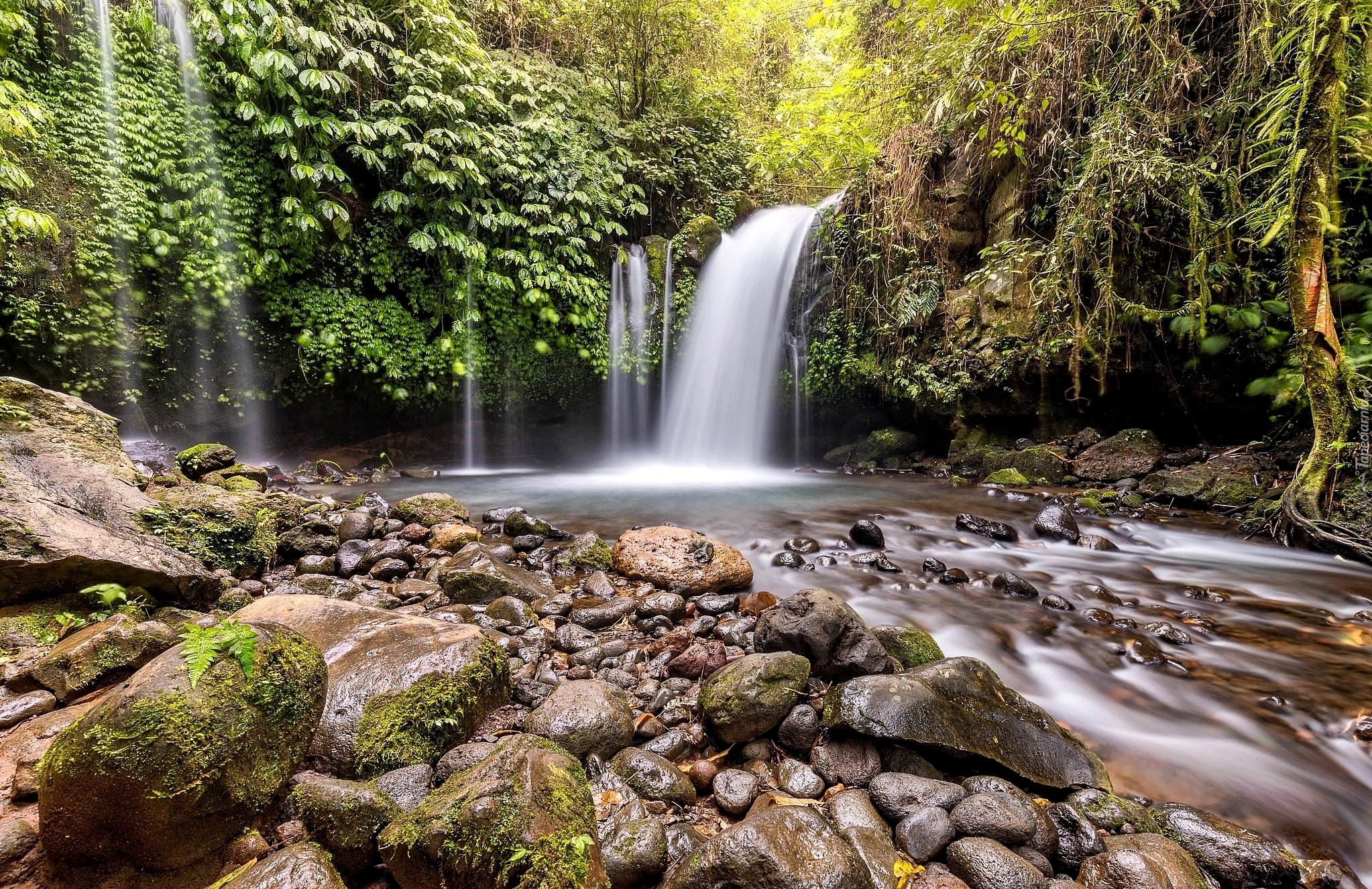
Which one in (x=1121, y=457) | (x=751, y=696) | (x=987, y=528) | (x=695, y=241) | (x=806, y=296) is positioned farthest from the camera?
(x=695, y=241)

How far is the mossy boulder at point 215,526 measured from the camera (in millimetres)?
3297

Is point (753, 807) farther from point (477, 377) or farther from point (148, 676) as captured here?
point (477, 377)

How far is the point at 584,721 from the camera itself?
6.78 ft

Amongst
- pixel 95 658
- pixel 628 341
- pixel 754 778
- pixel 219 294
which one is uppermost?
pixel 219 294

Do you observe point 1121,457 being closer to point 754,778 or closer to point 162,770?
point 754,778

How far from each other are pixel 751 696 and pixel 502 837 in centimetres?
118

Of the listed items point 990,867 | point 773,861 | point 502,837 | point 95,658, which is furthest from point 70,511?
point 990,867

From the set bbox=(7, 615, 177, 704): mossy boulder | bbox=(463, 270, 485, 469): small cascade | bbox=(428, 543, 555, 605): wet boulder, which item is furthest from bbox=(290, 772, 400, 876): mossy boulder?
bbox=(463, 270, 485, 469): small cascade

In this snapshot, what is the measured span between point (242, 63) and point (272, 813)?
33.6 feet

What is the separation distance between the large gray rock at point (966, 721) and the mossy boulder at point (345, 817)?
1.62m

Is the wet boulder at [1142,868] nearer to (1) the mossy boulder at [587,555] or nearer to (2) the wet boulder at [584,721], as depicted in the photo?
(2) the wet boulder at [584,721]

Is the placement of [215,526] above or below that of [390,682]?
above

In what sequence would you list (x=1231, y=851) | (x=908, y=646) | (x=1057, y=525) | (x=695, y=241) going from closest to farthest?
1. (x=1231, y=851)
2. (x=908, y=646)
3. (x=1057, y=525)
4. (x=695, y=241)

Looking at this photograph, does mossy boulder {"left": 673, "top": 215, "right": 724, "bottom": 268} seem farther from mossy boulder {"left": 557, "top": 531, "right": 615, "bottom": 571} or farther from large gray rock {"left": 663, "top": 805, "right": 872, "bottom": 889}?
large gray rock {"left": 663, "top": 805, "right": 872, "bottom": 889}
